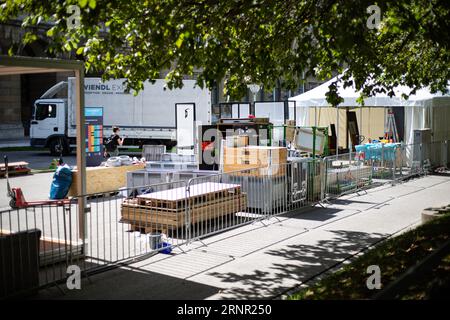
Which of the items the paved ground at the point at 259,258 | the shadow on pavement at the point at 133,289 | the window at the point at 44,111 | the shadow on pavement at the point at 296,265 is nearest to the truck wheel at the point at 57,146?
the window at the point at 44,111

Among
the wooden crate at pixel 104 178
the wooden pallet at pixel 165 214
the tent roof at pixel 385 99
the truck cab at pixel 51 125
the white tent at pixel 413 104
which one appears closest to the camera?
the wooden pallet at pixel 165 214

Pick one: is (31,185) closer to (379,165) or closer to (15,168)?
(15,168)

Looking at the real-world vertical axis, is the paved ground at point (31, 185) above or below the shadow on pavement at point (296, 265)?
above

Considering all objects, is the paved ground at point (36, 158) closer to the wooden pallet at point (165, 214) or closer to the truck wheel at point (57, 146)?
the truck wheel at point (57, 146)

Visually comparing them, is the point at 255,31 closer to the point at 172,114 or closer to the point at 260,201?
the point at 260,201

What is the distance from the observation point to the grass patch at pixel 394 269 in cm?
616

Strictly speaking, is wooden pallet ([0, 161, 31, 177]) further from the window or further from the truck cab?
the window

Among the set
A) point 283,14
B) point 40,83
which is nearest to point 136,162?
point 283,14

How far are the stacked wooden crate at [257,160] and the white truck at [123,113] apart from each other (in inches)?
675

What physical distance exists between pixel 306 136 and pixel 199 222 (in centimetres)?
723

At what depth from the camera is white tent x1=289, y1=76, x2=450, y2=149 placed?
21.9 meters

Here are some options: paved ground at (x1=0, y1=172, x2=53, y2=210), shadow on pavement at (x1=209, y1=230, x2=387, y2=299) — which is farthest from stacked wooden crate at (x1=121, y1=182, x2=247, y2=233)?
paved ground at (x1=0, y1=172, x2=53, y2=210)

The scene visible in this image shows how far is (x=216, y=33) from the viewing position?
32.1 feet

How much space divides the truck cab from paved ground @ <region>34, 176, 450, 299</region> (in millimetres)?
20276
